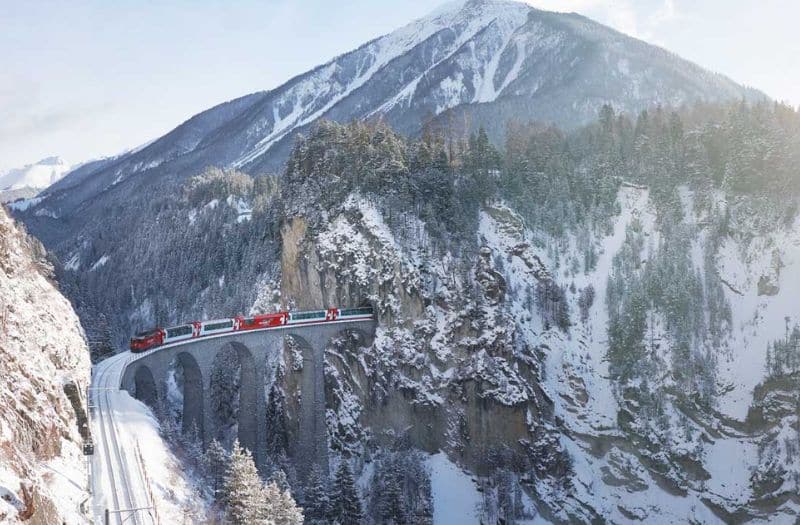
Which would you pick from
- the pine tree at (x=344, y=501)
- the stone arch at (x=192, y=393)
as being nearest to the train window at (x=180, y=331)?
the stone arch at (x=192, y=393)

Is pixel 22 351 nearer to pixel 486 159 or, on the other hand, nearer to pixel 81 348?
pixel 81 348

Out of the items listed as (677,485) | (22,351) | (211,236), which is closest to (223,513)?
(22,351)

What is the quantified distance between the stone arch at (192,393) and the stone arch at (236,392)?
2.93 meters

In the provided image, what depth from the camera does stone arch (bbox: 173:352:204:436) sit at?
6044 cm

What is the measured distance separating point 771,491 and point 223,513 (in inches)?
2236

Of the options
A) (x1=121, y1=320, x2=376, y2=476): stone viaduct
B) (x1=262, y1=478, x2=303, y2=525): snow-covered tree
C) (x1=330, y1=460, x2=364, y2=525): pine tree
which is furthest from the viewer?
(x1=121, y1=320, x2=376, y2=476): stone viaduct

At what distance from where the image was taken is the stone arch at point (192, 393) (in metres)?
60.4

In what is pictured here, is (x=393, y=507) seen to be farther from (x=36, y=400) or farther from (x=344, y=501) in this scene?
(x=36, y=400)

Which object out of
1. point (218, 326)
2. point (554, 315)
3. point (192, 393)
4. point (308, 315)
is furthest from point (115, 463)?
point (554, 315)

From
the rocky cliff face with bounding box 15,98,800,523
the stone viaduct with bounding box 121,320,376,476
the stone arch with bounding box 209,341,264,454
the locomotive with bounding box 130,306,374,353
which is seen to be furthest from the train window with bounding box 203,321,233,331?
the rocky cliff face with bounding box 15,98,800,523

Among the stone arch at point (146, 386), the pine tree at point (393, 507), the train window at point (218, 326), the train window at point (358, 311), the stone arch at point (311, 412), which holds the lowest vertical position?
the pine tree at point (393, 507)

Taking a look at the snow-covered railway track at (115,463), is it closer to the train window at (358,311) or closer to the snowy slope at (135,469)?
the snowy slope at (135,469)

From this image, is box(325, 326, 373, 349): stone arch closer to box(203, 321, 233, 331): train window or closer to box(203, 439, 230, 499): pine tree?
box(203, 321, 233, 331): train window

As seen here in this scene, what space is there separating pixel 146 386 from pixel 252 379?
37.3ft
